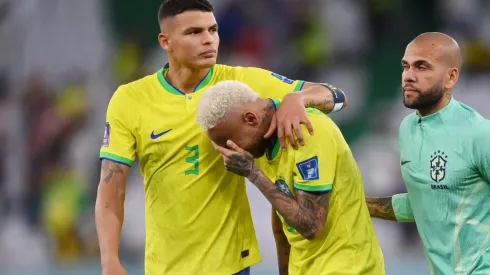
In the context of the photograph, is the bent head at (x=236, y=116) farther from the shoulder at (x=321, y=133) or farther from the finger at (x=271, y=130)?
the shoulder at (x=321, y=133)

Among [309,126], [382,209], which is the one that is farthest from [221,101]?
[382,209]

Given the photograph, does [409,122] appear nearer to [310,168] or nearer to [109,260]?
[310,168]

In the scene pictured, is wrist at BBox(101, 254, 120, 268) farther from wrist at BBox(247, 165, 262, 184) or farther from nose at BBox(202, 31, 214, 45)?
nose at BBox(202, 31, 214, 45)

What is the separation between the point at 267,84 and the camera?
5.68m

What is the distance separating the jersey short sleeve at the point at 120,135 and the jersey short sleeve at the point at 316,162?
1.11 m

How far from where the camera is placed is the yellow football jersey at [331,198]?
4871 mm

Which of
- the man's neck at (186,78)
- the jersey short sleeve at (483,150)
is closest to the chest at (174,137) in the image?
the man's neck at (186,78)

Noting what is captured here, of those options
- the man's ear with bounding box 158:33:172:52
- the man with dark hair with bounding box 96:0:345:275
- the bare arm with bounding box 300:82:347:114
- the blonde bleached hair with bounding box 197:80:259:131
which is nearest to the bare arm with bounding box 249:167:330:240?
the blonde bleached hair with bounding box 197:80:259:131

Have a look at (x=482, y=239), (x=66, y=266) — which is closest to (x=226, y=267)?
(x=482, y=239)

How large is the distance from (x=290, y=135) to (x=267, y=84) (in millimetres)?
848

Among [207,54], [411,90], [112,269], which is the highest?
[207,54]

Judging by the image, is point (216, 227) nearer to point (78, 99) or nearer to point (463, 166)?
point (463, 166)

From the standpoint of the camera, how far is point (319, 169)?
484 centimetres

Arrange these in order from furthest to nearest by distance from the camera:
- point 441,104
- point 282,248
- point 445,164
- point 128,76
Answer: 1. point 128,76
2. point 282,248
3. point 441,104
4. point 445,164
